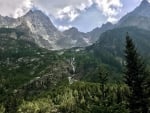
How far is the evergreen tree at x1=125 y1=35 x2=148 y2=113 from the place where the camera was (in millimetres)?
64250

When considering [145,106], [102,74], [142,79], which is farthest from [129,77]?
[102,74]

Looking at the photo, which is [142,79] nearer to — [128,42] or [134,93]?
[134,93]

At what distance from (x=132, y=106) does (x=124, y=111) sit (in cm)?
393

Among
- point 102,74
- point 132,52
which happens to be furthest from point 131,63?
point 102,74

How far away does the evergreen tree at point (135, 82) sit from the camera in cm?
6425

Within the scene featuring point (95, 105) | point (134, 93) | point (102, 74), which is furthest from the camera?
point (102, 74)

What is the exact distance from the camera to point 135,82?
212 ft

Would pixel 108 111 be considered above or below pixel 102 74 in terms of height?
below

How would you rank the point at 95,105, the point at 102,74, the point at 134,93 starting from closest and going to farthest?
the point at 134,93 → the point at 95,105 → the point at 102,74

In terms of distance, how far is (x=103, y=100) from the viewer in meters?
69.9

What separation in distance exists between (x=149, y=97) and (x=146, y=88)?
2.10 metres

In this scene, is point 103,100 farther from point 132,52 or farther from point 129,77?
point 132,52

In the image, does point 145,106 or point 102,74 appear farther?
point 102,74

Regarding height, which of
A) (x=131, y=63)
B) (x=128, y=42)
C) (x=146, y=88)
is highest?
(x=128, y=42)
